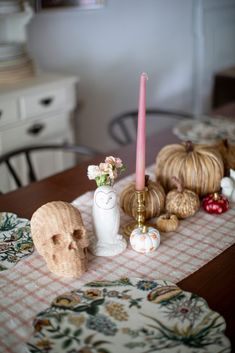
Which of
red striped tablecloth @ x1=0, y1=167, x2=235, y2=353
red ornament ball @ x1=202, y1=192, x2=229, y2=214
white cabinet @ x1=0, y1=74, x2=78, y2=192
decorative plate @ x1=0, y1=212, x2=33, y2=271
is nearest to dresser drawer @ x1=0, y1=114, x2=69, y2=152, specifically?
white cabinet @ x1=0, y1=74, x2=78, y2=192

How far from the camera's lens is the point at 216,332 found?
708mm

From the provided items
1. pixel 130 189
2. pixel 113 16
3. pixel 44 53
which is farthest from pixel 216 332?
pixel 113 16

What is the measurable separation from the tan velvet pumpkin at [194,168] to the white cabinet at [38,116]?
111cm

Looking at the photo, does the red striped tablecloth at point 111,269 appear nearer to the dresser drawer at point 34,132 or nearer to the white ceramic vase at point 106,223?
the white ceramic vase at point 106,223

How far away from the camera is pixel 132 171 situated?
1347 millimetres

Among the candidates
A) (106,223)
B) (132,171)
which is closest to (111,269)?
(106,223)

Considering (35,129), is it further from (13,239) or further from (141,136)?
(141,136)

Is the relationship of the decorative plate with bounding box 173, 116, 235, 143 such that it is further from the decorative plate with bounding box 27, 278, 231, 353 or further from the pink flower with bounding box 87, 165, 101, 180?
the decorative plate with bounding box 27, 278, 231, 353

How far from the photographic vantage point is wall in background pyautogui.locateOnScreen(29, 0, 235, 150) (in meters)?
2.63

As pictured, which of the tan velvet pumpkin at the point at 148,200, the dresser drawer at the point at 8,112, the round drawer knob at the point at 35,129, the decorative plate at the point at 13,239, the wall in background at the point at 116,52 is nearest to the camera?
the decorative plate at the point at 13,239

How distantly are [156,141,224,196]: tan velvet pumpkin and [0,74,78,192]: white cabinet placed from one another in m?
1.11

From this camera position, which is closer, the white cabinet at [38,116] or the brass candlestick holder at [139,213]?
the brass candlestick holder at [139,213]

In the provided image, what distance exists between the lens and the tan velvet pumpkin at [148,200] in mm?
1021

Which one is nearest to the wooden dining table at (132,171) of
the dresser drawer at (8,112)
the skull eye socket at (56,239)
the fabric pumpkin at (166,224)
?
the fabric pumpkin at (166,224)
